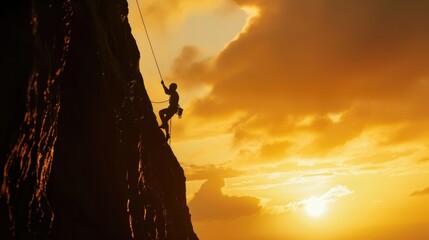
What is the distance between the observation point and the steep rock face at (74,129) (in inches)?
416

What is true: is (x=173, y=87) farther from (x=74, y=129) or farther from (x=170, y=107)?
(x=74, y=129)

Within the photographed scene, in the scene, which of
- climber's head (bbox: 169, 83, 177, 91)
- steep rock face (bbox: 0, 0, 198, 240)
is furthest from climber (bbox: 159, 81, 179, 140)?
steep rock face (bbox: 0, 0, 198, 240)

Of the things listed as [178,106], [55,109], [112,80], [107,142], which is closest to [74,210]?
[107,142]

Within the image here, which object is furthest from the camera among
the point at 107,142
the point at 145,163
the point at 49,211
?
the point at 145,163

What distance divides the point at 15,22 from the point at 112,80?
904cm

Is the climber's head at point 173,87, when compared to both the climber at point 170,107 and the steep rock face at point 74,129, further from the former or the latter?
the steep rock face at point 74,129

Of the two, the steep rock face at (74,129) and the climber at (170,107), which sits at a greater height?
the climber at (170,107)

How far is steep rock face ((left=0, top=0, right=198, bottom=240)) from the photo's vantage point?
416 inches

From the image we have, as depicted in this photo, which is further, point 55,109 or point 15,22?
point 55,109

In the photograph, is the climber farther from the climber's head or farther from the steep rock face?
the steep rock face

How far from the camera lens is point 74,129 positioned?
1683cm

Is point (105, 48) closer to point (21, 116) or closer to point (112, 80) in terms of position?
point (112, 80)

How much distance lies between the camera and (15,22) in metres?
10.0

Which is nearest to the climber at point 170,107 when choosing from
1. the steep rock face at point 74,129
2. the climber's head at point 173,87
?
the climber's head at point 173,87
